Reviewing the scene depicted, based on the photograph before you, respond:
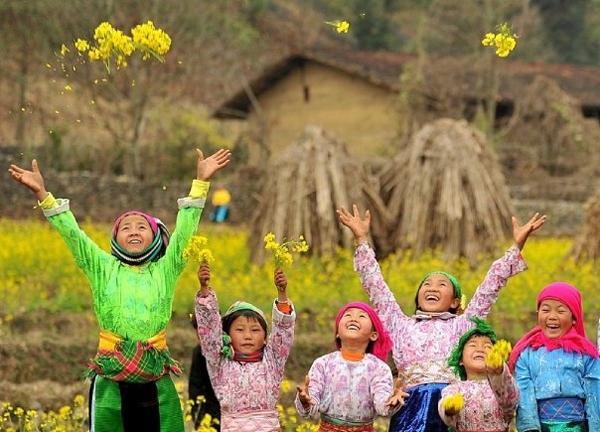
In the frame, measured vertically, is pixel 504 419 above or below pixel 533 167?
below

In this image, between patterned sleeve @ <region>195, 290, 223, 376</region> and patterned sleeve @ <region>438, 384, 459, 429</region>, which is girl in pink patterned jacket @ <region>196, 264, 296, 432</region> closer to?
patterned sleeve @ <region>195, 290, 223, 376</region>

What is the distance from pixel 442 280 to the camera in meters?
6.93

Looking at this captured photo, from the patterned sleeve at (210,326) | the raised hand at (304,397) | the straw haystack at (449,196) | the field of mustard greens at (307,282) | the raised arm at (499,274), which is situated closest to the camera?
the raised hand at (304,397)

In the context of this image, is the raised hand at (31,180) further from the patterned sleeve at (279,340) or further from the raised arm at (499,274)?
the raised arm at (499,274)

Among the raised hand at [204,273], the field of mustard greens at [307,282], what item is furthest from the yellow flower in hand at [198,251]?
the field of mustard greens at [307,282]

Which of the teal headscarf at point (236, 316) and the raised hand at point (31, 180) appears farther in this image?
the teal headscarf at point (236, 316)

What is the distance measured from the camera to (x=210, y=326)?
21.4 ft

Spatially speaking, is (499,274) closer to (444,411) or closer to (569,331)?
(569,331)

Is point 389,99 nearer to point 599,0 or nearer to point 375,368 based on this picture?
point 599,0

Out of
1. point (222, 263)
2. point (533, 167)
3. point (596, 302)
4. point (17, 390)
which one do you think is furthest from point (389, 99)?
point (17, 390)

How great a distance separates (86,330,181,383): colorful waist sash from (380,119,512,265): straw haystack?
10.2 meters

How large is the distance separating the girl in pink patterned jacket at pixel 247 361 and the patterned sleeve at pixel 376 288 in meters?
0.62

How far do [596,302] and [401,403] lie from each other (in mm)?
8394

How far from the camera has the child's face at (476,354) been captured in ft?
21.1
